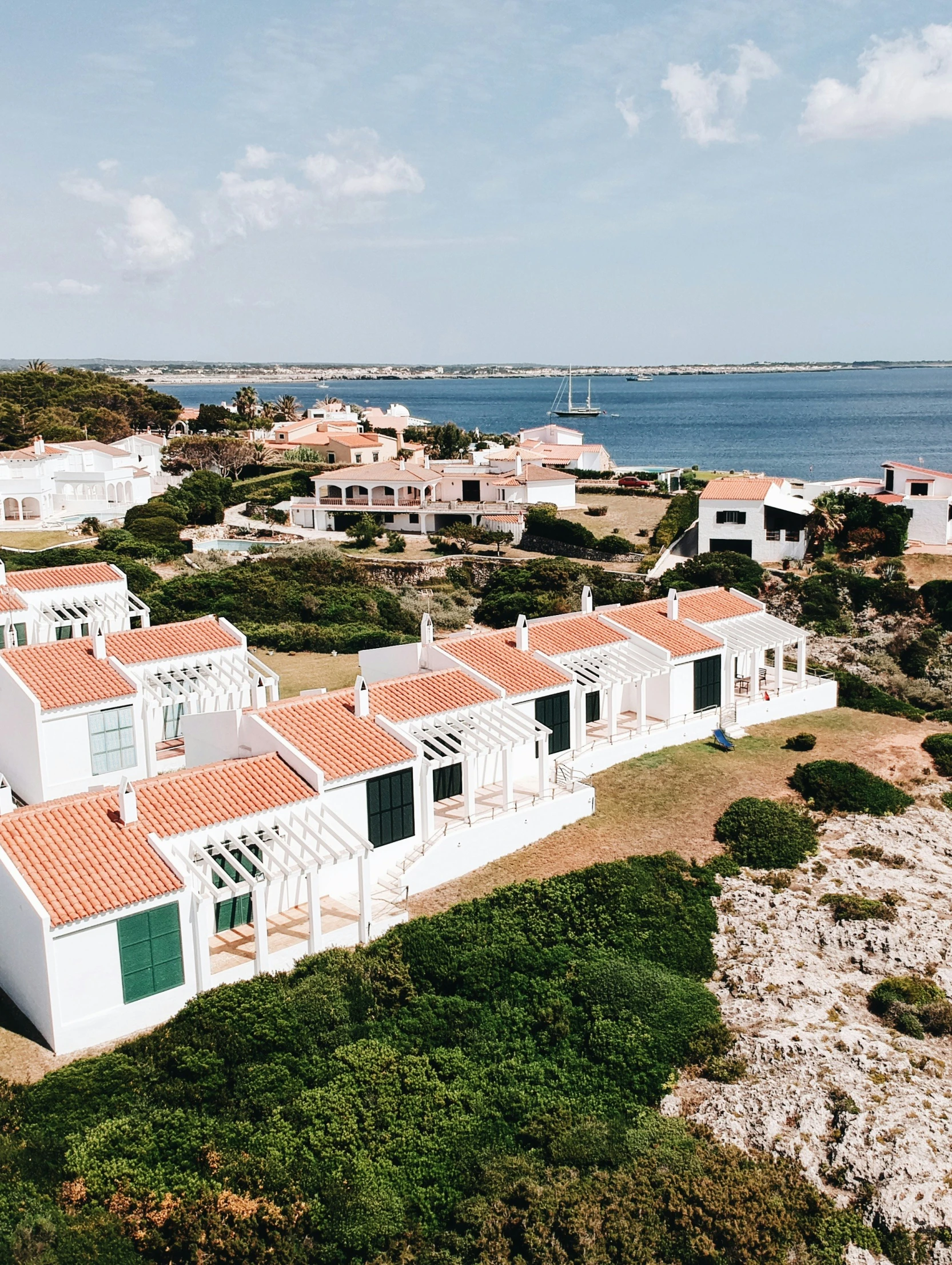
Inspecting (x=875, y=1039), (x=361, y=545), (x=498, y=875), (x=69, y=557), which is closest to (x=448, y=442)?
(x=361, y=545)

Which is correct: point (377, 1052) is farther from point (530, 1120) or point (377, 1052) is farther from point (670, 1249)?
point (670, 1249)

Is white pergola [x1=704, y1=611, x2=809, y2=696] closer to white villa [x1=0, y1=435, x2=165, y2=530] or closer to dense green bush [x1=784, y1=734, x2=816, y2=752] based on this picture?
dense green bush [x1=784, y1=734, x2=816, y2=752]

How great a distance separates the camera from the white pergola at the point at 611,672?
32.6 m

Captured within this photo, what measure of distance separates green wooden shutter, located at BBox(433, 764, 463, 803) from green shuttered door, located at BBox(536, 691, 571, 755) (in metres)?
3.46

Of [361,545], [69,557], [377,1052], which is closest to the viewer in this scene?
[377,1052]

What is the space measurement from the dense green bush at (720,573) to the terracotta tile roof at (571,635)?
20.6 metres

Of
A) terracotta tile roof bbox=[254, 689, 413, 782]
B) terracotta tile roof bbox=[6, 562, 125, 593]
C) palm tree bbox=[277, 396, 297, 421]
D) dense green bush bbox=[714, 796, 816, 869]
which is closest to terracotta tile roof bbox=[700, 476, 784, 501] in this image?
terracotta tile roof bbox=[6, 562, 125, 593]

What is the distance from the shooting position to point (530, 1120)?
1777 centimetres

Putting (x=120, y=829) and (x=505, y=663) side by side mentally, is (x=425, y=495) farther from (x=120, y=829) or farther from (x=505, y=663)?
(x=120, y=829)

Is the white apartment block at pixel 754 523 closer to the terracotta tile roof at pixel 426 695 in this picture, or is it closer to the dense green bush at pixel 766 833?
the dense green bush at pixel 766 833

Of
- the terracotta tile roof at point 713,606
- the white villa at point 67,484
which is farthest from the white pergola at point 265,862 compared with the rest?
the white villa at point 67,484

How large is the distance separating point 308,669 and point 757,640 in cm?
1716

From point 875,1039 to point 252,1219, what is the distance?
11.7 m

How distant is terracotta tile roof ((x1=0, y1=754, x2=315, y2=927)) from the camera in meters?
19.5
